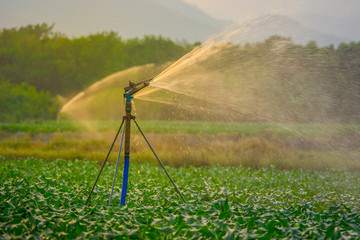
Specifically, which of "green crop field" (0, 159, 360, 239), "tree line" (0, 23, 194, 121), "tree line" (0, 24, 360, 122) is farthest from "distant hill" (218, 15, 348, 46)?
"tree line" (0, 23, 194, 121)

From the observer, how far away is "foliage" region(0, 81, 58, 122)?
29.9 metres

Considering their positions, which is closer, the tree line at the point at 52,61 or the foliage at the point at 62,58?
the tree line at the point at 52,61

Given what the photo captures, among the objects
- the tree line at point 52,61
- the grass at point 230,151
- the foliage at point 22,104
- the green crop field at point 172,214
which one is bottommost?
the grass at point 230,151

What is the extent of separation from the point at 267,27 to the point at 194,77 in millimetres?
1485

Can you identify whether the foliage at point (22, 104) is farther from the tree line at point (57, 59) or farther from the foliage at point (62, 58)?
the foliage at point (62, 58)

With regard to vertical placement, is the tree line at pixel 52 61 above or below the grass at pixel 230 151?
above

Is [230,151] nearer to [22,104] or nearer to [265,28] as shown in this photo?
[265,28]

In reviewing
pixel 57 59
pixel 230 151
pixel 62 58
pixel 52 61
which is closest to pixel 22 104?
pixel 52 61

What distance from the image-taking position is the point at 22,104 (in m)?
29.9

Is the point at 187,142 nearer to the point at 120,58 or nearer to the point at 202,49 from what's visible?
the point at 202,49

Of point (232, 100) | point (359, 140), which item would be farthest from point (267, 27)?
point (359, 140)

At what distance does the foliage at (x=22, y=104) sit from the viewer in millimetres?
29859

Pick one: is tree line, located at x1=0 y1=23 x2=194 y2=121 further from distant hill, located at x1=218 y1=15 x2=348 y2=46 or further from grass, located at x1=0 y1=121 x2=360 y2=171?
distant hill, located at x1=218 y1=15 x2=348 y2=46

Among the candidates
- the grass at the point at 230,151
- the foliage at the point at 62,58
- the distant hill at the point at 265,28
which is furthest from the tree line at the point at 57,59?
the distant hill at the point at 265,28
